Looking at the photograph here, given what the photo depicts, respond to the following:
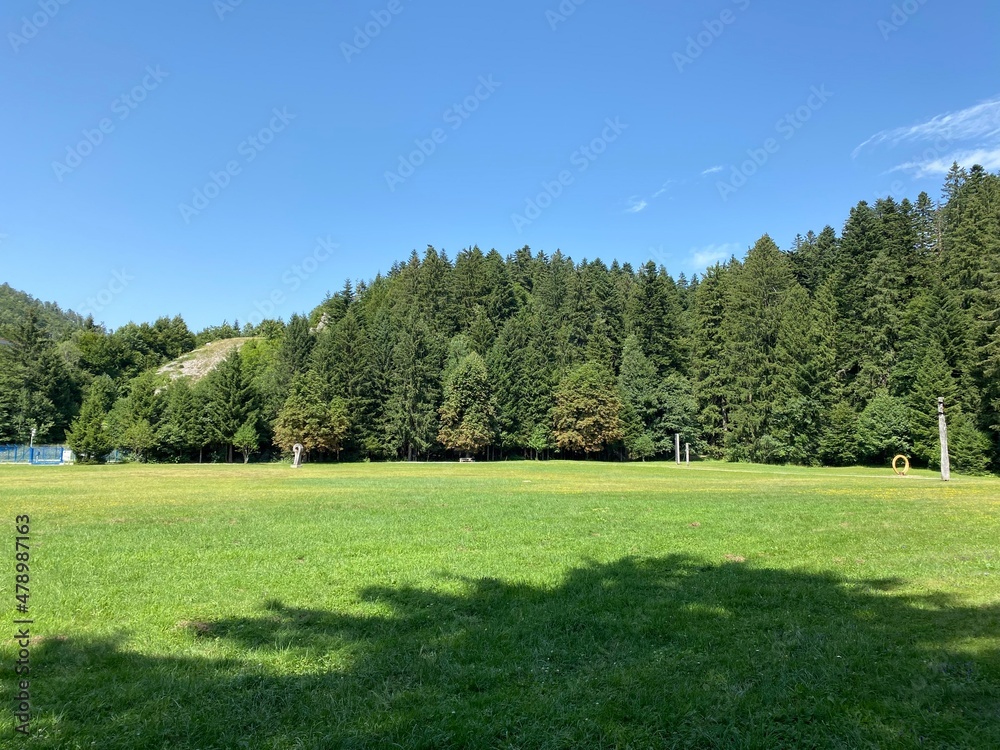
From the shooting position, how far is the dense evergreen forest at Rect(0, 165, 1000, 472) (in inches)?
2089

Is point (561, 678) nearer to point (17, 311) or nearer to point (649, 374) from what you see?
point (649, 374)

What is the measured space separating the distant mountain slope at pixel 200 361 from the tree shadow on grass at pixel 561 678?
10975cm

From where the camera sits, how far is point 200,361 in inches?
4466

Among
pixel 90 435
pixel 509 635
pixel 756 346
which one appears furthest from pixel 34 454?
pixel 756 346

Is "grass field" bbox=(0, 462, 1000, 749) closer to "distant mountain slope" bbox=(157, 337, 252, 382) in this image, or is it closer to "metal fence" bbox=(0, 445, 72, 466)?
"metal fence" bbox=(0, 445, 72, 466)

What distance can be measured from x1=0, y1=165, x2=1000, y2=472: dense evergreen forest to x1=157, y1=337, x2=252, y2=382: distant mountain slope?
65.7 feet

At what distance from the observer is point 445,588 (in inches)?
318

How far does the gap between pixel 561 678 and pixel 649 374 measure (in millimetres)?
68471

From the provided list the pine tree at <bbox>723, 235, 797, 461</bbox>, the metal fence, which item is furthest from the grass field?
the metal fence

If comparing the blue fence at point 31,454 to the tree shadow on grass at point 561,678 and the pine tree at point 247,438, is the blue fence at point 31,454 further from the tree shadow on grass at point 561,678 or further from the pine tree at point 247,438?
the tree shadow on grass at point 561,678

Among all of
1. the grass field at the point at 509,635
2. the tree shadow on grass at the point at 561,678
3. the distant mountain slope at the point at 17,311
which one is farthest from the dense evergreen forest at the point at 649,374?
the distant mountain slope at the point at 17,311

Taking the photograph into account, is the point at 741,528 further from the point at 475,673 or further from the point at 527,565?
the point at 475,673

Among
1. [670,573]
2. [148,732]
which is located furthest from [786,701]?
[148,732]

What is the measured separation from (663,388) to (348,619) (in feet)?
222
